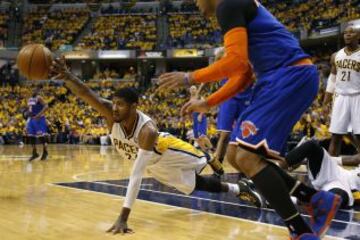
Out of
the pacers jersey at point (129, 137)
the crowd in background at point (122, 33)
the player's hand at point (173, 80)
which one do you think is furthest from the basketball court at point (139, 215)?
the crowd in background at point (122, 33)

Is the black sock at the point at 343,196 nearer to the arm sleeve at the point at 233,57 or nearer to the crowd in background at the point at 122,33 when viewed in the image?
the arm sleeve at the point at 233,57

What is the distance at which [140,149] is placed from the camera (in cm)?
389

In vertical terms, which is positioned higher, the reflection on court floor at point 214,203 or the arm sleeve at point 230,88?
the arm sleeve at point 230,88

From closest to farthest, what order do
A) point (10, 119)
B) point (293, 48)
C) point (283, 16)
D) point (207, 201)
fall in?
point (293, 48) < point (207, 201) < point (10, 119) < point (283, 16)

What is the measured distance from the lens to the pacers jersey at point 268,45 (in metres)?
2.81

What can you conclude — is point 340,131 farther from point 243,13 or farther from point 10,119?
point 10,119

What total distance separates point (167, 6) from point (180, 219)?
32.9 m

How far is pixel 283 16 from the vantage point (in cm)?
2972

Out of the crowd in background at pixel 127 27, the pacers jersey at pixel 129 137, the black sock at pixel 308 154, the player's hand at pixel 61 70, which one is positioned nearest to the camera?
the player's hand at pixel 61 70

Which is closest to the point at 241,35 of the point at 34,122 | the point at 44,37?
the point at 34,122

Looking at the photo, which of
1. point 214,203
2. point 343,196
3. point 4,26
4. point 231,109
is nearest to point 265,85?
point 343,196

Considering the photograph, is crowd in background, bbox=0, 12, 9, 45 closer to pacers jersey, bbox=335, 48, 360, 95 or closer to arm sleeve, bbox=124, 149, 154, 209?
pacers jersey, bbox=335, 48, 360, 95

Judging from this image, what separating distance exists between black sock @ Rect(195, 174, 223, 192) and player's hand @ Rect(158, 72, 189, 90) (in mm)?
2157

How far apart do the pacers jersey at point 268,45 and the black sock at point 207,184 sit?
203cm
